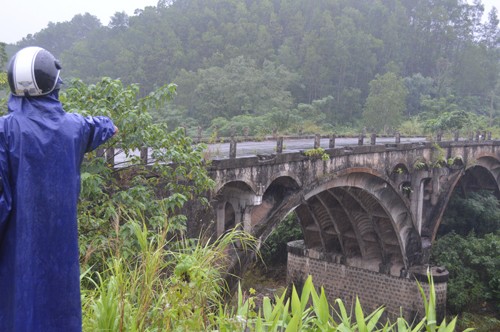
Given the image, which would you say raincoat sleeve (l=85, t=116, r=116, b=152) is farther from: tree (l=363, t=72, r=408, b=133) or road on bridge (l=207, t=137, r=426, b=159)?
tree (l=363, t=72, r=408, b=133)

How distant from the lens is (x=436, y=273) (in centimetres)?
1855

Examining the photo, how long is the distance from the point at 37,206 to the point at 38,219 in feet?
0.20

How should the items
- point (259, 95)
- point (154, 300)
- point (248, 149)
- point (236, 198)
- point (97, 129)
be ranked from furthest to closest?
point (259, 95) → point (248, 149) → point (236, 198) → point (154, 300) → point (97, 129)

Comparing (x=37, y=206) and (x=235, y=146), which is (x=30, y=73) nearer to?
(x=37, y=206)

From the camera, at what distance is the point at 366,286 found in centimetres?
1983

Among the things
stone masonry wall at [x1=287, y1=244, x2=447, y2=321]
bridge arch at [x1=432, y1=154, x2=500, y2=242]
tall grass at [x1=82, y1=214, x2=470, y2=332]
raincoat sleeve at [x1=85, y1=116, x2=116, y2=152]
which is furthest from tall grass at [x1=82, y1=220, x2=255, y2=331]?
bridge arch at [x1=432, y1=154, x2=500, y2=242]

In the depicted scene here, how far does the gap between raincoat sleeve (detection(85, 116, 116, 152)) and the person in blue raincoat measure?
0.18 metres

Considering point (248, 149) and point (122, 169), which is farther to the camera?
point (248, 149)

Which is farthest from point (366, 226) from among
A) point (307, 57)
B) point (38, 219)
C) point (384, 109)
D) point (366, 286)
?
point (307, 57)

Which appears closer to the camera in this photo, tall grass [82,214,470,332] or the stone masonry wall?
tall grass [82,214,470,332]

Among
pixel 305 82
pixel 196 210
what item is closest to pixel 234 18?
pixel 305 82

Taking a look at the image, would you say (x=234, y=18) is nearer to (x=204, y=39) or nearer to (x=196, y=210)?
(x=204, y=39)

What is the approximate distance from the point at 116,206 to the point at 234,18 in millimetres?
54200

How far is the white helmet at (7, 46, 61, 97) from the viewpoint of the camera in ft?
7.85
